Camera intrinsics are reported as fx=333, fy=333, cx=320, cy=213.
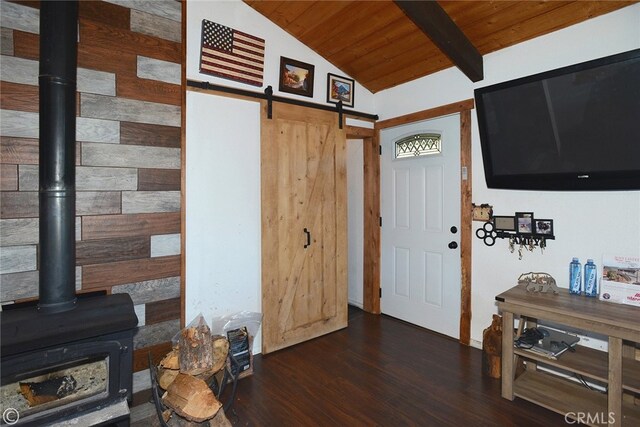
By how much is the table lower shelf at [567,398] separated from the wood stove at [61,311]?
251 cm

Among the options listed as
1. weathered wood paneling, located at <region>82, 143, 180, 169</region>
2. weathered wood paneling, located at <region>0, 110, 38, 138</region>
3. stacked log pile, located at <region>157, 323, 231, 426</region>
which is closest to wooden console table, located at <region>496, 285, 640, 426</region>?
stacked log pile, located at <region>157, 323, 231, 426</region>

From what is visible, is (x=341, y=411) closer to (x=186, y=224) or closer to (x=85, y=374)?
(x=85, y=374)

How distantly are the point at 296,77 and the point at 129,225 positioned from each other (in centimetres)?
192

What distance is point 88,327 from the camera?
1676 mm

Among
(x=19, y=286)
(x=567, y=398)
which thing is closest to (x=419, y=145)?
(x=567, y=398)

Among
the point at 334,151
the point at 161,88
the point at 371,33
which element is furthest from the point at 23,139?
the point at 371,33

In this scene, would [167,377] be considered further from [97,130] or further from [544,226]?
[544,226]

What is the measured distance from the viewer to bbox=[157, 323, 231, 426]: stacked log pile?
1.83 meters

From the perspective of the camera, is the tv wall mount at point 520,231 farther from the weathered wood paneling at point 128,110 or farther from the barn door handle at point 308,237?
the weathered wood paneling at point 128,110

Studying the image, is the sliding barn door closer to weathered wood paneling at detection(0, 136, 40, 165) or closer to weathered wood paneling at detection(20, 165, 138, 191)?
weathered wood paneling at detection(20, 165, 138, 191)

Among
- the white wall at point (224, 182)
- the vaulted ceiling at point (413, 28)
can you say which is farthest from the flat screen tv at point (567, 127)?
the white wall at point (224, 182)

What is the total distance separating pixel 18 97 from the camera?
1938 mm

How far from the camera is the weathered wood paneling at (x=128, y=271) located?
2.19m

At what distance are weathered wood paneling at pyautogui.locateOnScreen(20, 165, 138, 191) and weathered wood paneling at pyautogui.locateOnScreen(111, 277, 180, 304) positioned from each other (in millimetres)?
680
